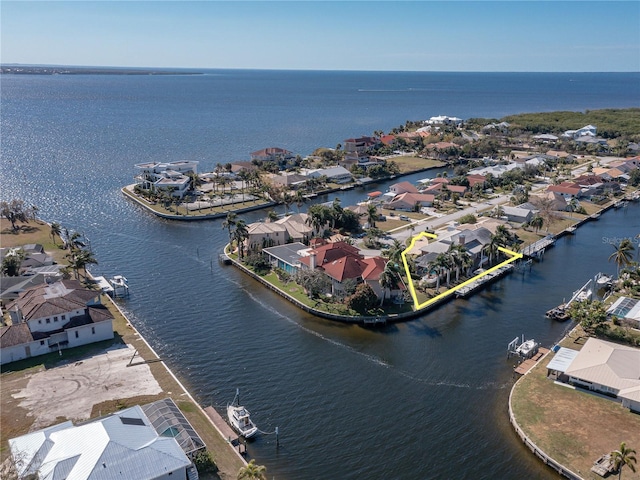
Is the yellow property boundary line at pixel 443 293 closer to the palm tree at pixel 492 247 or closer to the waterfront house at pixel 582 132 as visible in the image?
the palm tree at pixel 492 247

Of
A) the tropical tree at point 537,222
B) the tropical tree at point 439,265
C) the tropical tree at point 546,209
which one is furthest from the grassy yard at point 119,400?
the tropical tree at point 546,209

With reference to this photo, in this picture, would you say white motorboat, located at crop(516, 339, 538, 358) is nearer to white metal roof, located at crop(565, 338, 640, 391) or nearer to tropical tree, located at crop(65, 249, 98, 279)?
white metal roof, located at crop(565, 338, 640, 391)

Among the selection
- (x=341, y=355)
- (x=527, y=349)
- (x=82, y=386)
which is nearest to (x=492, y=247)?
(x=527, y=349)

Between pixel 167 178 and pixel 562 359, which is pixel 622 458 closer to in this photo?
pixel 562 359

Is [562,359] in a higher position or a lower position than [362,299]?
lower

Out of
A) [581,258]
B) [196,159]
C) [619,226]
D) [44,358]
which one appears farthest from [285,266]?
[196,159]

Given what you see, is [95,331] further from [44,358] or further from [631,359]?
[631,359]
